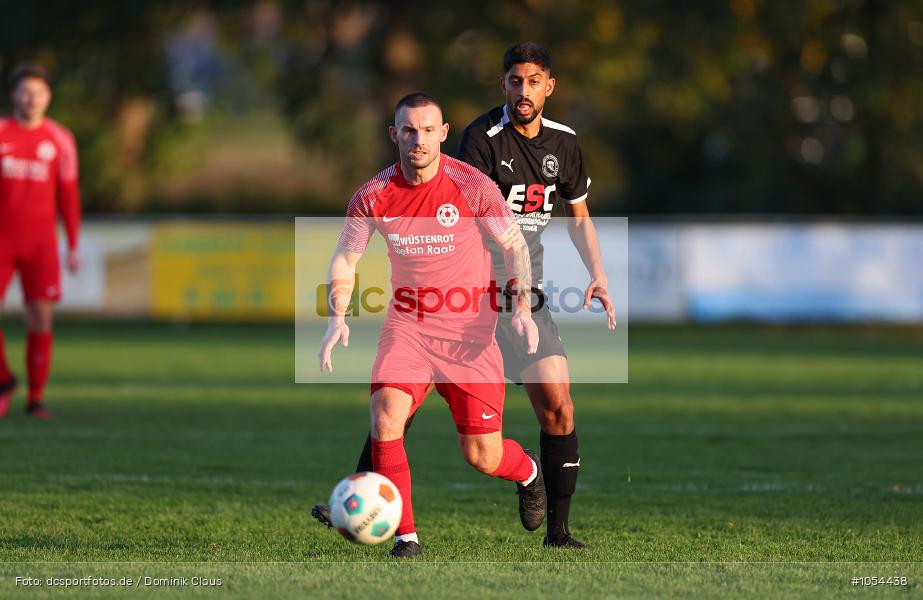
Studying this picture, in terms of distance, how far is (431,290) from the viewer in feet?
21.4

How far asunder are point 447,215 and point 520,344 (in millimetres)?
795

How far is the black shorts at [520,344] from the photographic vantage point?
683 cm

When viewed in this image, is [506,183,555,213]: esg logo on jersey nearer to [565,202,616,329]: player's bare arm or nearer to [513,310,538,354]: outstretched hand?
[565,202,616,329]: player's bare arm

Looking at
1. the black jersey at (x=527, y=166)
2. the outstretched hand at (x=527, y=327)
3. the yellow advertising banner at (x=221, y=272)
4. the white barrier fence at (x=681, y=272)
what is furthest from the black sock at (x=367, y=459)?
the yellow advertising banner at (x=221, y=272)

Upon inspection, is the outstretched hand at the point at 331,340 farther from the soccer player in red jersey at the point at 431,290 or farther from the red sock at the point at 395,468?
the red sock at the point at 395,468

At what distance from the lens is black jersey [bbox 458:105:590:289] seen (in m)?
6.87

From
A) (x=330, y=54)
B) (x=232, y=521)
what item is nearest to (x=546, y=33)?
(x=330, y=54)

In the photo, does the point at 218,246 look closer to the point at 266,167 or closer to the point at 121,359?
the point at 121,359

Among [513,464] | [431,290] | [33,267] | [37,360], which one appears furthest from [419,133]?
[37,360]

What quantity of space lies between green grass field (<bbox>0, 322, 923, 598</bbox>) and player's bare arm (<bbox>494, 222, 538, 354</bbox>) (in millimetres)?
1127

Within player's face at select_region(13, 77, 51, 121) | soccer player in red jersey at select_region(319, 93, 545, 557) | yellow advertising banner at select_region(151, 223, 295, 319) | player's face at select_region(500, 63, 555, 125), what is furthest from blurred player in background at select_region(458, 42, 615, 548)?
yellow advertising banner at select_region(151, 223, 295, 319)

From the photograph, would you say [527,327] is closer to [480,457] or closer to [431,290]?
[431,290]

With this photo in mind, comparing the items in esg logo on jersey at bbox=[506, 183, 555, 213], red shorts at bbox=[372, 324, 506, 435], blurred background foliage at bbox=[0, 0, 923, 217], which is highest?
Result: blurred background foliage at bbox=[0, 0, 923, 217]

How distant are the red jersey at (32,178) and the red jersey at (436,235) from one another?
561 centimetres
